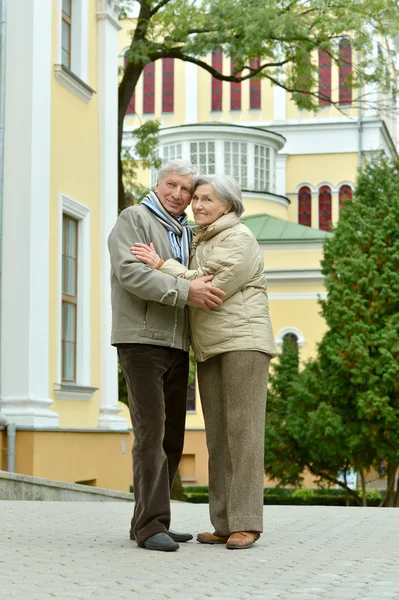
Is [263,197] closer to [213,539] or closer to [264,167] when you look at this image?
[264,167]

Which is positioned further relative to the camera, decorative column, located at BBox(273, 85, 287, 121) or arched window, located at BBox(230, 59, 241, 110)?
arched window, located at BBox(230, 59, 241, 110)

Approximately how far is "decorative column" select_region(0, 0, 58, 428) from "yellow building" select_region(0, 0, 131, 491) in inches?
0.5

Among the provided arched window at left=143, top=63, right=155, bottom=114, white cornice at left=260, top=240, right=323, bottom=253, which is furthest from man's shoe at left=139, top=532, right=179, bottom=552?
arched window at left=143, top=63, right=155, bottom=114

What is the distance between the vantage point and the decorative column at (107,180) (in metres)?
16.7

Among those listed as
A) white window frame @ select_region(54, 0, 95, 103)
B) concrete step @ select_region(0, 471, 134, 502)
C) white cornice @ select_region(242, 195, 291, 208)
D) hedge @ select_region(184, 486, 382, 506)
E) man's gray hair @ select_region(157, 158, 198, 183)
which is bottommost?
hedge @ select_region(184, 486, 382, 506)

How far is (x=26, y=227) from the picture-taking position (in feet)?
46.7

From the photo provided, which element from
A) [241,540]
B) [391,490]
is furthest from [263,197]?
[241,540]

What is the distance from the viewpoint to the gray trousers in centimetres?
642

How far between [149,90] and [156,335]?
46.4m

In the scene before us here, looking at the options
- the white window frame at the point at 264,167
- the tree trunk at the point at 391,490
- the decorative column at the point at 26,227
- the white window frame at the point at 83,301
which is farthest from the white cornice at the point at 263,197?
the decorative column at the point at 26,227

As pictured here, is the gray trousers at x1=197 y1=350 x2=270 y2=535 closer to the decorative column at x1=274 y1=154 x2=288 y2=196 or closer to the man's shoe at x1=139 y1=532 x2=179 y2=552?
the man's shoe at x1=139 y1=532 x2=179 y2=552

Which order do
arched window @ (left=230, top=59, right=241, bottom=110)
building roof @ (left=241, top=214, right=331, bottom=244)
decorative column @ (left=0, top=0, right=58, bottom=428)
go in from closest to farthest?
decorative column @ (left=0, top=0, right=58, bottom=428) < building roof @ (left=241, top=214, right=331, bottom=244) < arched window @ (left=230, top=59, right=241, bottom=110)

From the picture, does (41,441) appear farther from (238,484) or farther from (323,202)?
(323,202)

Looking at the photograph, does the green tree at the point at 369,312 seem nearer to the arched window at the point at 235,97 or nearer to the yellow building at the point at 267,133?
the yellow building at the point at 267,133
